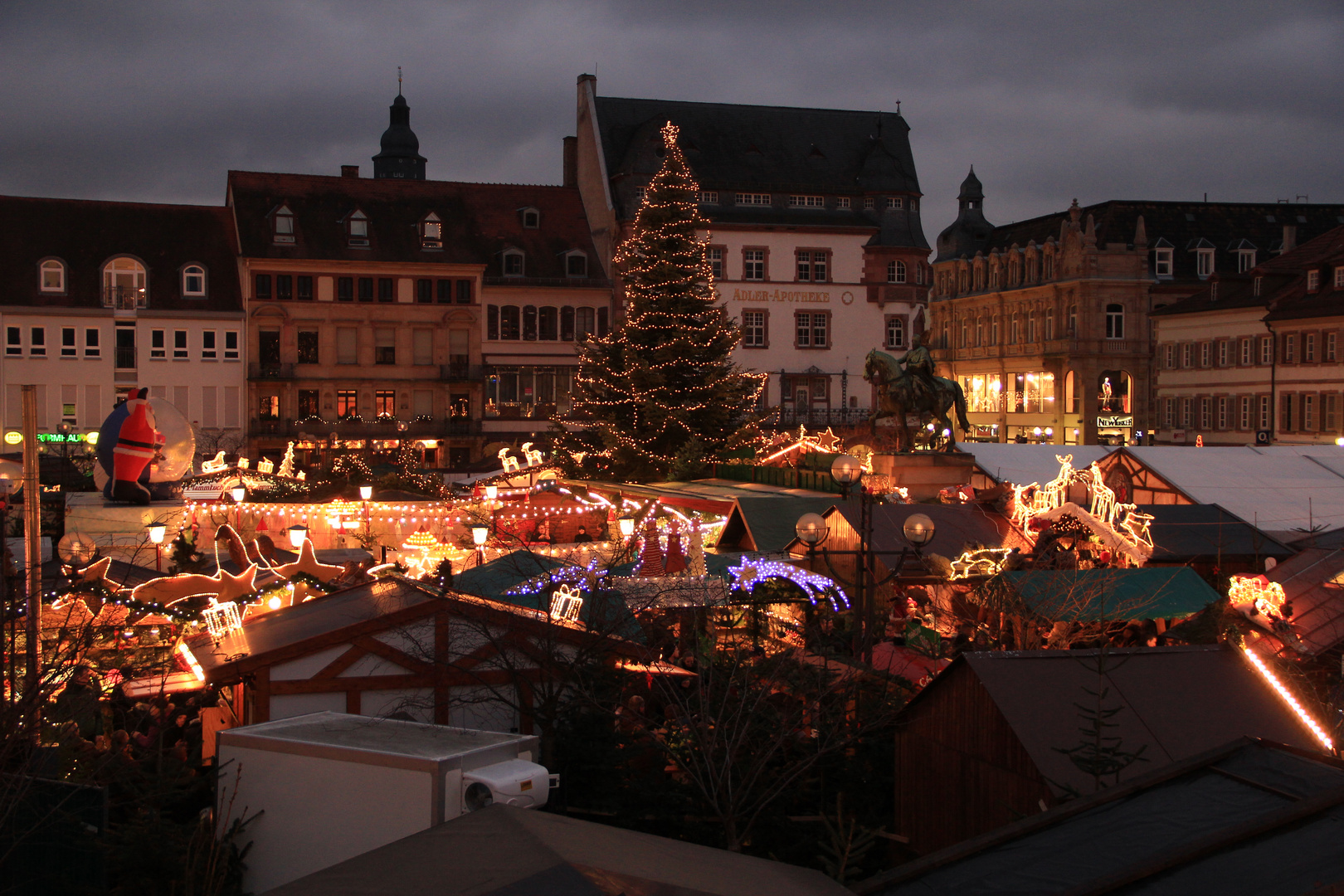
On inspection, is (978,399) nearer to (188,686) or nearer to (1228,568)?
(1228,568)

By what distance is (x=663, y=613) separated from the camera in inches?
572

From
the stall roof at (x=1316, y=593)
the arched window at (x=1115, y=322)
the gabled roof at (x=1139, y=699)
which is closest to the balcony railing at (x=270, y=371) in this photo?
the arched window at (x=1115, y=322)

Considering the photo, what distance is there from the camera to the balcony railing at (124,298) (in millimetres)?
52219

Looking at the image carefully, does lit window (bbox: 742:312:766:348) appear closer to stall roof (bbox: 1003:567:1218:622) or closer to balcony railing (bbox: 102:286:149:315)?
balcony railing (bbox: 102:286:149:315)

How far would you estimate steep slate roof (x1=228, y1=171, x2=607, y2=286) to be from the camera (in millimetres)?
53594

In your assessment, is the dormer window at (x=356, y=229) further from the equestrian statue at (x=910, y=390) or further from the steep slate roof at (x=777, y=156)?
the equestrian statue at (x=910, y=390)

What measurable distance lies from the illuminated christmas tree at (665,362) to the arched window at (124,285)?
23.1m

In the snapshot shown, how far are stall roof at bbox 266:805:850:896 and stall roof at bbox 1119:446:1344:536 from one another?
19.0 metres

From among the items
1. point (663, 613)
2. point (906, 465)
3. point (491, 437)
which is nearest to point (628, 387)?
point (906, 465)

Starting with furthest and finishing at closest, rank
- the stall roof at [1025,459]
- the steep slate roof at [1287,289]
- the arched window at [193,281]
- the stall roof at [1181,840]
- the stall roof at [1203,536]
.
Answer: the arched window at [193,281]
the steep slate roof at [1287,289]
the stall roof at [1025,459]
the stall roof at [1203,536]
the stall roof at [1181,840]

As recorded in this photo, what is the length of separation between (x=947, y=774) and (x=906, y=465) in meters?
18.0

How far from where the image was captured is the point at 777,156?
2363 inches

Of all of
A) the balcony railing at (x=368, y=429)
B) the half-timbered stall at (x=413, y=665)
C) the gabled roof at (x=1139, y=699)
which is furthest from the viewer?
the balcony railing at (x=368, y=429)

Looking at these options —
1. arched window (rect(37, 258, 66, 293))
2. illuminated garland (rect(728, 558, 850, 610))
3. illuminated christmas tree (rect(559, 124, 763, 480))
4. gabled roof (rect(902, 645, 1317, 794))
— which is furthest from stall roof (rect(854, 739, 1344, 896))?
arched window (rect(37, 258, 66, 293))
